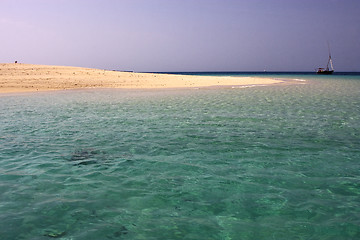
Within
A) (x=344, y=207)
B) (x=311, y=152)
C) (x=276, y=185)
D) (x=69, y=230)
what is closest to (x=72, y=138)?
(x=69, y=230)

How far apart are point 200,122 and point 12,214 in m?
9.42

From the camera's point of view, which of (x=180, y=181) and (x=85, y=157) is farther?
(x=85, y=157)

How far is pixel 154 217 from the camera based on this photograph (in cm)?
512

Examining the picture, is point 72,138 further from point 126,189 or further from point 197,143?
point 126,189

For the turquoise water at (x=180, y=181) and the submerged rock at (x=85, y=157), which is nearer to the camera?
the turquoise water at (x=180, y=181)

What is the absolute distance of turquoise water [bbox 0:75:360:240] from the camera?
4.82 m

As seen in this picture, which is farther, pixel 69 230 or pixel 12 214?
pixel 12 214

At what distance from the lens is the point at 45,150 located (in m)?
9.11

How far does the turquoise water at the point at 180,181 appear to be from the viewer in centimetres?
482

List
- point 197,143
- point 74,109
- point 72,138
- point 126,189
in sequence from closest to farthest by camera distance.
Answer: point 126,189 < point 197,143 < point 72,138 < point 74,109

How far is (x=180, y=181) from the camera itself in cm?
666

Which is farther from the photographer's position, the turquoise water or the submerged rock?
the submerged rock

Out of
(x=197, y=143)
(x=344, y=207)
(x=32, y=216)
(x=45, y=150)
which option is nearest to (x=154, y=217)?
(x=32, y=216)

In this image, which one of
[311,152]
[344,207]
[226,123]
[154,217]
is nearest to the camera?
[154,217]
